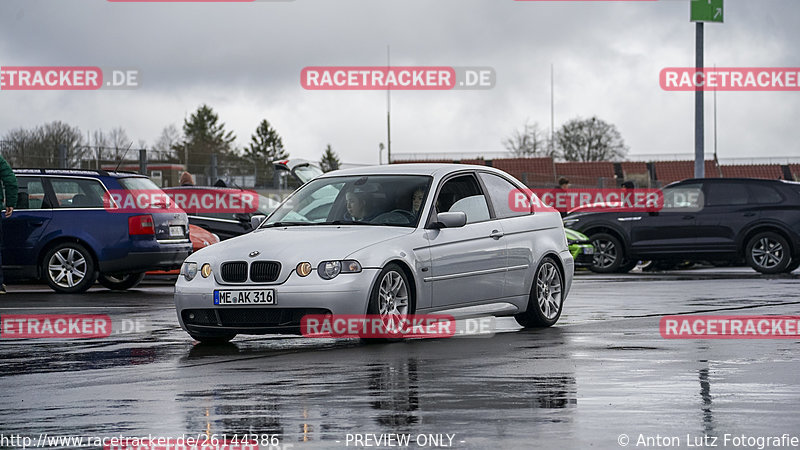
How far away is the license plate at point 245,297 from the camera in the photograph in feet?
36.6

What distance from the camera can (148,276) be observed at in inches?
904

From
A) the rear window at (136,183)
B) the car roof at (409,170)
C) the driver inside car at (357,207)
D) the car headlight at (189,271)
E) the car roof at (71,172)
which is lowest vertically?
the car headlight at (189,271)

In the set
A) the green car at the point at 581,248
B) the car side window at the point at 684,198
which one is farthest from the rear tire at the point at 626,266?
the car side window at the point at 684,198

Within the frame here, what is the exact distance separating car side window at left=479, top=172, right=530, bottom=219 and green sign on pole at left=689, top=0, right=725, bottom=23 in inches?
796

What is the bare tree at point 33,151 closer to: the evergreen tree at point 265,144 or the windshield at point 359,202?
the windshield at point 359,202

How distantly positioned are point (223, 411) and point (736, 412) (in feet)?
8.79

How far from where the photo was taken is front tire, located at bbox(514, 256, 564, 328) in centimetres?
1334

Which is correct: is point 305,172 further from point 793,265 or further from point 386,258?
point 386,258

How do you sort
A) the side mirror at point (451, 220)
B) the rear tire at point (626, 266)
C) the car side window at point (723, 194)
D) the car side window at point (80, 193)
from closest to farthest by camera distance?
the side mirror at point (451, 220)
the car side window at point (80, 193)
the car side window at point (723, 194)
the rear tire at point (626, 266)

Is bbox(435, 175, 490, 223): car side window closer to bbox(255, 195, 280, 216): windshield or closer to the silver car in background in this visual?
the silver car in background

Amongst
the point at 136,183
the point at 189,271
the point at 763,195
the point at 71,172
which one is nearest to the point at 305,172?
the point at 136,183

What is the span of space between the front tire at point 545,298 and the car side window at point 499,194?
59cm

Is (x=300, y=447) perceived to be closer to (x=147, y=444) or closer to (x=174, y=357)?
(x=147, y=444)

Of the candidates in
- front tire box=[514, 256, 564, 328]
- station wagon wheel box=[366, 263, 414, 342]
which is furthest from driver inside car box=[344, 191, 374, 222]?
Result: front tire box=[514, 256, 564, 328]
